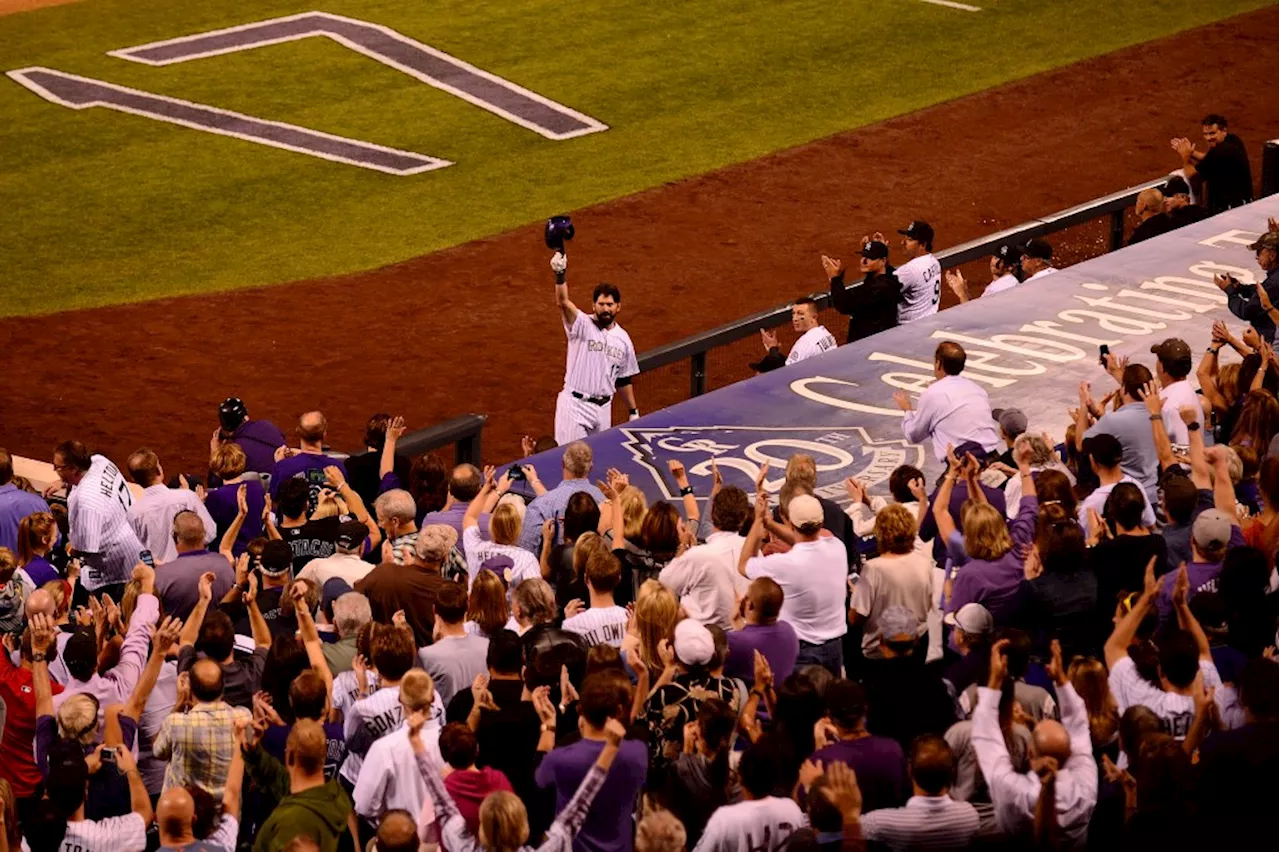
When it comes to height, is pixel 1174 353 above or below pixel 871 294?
above

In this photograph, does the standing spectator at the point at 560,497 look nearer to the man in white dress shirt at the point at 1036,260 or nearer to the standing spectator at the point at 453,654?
the standing spectator at the point at 453,654

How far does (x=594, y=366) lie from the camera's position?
485 inches

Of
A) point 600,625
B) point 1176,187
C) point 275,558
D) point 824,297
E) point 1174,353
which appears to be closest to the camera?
point 600,625

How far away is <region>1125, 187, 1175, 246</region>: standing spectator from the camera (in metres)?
15.0

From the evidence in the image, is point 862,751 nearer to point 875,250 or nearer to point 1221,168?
point 875,250

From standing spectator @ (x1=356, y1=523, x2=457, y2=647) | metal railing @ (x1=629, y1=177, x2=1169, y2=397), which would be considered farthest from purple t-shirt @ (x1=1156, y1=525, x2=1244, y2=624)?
metal railing @ (x1=629, y1=177, x2=1169, y2=397)

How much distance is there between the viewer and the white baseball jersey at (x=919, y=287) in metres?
13.4

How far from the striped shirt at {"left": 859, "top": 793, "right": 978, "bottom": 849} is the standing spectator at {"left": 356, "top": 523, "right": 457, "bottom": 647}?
242cm

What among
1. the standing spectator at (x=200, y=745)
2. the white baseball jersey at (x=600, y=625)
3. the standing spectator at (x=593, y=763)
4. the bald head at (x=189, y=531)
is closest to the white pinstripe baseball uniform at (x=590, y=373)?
the bald head at (x=189, y=531)

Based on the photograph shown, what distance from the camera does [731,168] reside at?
742 inches

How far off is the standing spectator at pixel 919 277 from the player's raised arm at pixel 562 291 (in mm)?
2397

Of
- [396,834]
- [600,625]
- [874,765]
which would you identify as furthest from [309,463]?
[874,765]

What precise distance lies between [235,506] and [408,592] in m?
2.23

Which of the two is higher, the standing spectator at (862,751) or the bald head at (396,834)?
the bald head at (396,834)
